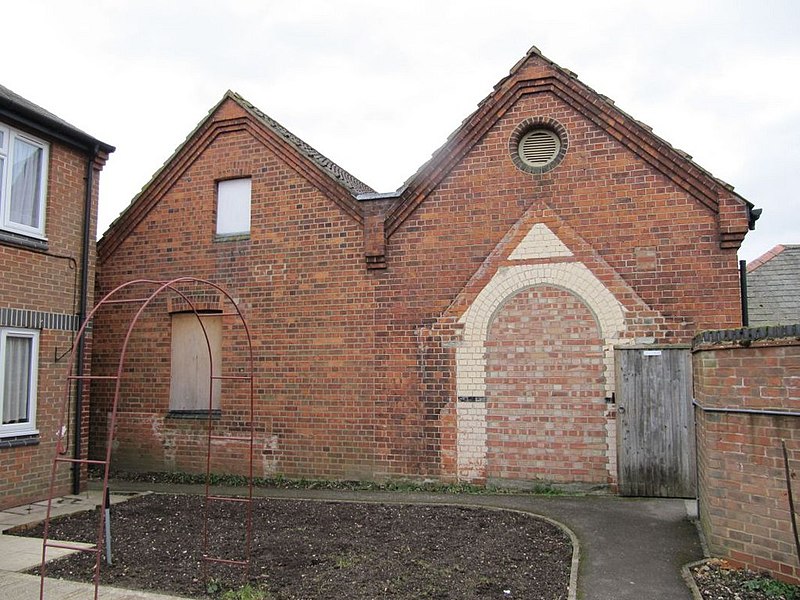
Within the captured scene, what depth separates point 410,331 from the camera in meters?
10.7

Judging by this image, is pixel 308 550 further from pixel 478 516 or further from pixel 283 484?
pixel 283 484

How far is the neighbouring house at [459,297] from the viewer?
9.47m

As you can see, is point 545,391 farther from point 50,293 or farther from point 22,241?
point 22,241

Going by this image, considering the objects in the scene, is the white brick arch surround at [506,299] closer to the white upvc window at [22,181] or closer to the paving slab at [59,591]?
the paving slab at [59,591]

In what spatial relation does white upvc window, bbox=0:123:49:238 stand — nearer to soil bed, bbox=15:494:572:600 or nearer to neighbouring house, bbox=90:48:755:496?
neighbouring house, bbox=90:48:755:496

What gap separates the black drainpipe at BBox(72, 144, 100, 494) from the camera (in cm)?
1017

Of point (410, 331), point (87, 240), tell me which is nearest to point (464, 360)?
point (410, 331)

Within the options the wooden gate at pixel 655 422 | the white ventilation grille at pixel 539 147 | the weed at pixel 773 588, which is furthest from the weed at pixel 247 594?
the white ventilation grille at pixel 539 147

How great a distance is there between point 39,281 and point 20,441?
2388 mm

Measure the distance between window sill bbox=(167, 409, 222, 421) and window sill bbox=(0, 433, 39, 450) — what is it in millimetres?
2782

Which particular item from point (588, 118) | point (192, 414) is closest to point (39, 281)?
point (192, 414)

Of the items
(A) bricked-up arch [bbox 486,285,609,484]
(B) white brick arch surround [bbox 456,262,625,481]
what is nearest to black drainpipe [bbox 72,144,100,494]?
(B) white brick arch surround [bbox 456,262,625,481]

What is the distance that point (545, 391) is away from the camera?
388 inches

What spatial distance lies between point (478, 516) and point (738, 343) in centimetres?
408
